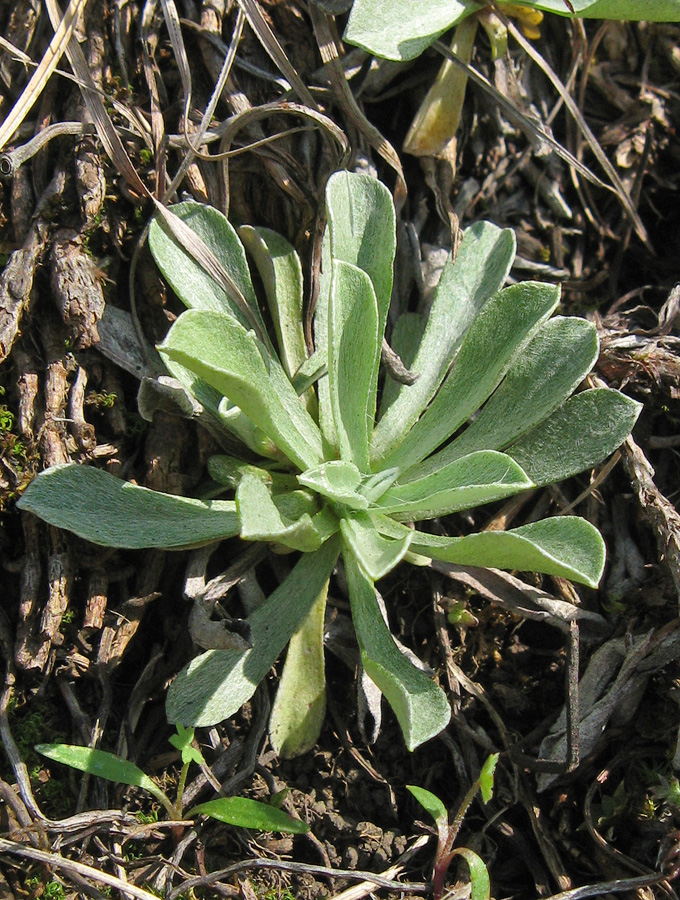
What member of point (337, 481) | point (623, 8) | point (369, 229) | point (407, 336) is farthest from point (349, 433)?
point (623, 8)

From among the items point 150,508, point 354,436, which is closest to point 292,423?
point 354,436

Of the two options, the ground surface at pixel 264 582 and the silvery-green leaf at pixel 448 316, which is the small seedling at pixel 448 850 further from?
the silvery-green leaf at pixel 448 316

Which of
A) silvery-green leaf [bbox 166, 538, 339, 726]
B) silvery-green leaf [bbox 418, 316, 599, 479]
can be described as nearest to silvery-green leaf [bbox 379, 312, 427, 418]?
silvery-green leaf [bbox 418, 316, 599, 479]

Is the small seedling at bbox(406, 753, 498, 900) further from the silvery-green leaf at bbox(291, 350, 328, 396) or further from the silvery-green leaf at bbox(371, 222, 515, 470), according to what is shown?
the silvery-green leaf at bbox(291, 350, 328, 396)

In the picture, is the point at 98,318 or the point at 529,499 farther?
the point at 529,499

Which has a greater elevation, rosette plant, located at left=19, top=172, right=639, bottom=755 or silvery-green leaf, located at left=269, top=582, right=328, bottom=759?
rosette plant, located at left=19, top=172, right=639, bottom=755

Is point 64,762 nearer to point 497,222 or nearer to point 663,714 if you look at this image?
point 663,714
